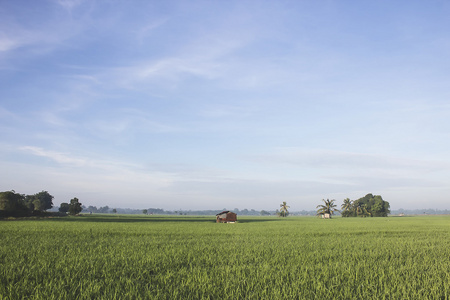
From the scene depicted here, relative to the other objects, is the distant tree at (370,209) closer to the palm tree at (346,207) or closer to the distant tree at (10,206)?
the palm tree at (346,207)

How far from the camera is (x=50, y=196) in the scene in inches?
5704

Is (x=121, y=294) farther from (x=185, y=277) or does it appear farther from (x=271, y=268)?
(x=271, y=268)

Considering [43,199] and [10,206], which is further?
[43,199]

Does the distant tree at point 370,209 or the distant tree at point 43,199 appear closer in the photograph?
the distant tree at point 370,209

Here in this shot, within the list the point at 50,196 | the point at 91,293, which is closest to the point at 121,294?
the point at 91,293

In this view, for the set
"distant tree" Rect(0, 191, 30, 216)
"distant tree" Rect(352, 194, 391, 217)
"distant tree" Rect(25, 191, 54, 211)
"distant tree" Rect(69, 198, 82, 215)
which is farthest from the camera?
"distant tree" Rect(25, 191, 54, 211)

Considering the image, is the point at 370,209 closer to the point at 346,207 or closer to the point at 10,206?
the point at 346,207

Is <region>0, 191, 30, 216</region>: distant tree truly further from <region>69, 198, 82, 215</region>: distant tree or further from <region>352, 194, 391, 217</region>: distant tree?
<region>352, 194, 391, 217</region>: distant tree

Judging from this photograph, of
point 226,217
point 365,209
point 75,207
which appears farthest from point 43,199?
point 365,209

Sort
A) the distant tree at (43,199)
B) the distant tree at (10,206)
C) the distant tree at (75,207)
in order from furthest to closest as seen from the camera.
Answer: the distant tree at (43,199), the distant tree at (75,207), the distant tree at (10,206)

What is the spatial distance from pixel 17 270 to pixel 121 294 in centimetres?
494

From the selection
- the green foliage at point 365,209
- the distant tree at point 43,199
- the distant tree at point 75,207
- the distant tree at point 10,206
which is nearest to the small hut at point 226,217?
the distant tree at point 10,206

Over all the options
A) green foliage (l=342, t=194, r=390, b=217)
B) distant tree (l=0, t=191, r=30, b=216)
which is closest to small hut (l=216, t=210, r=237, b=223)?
distant tree (l=0, t=191, r=30, b=216)

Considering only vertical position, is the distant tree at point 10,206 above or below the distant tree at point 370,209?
above
